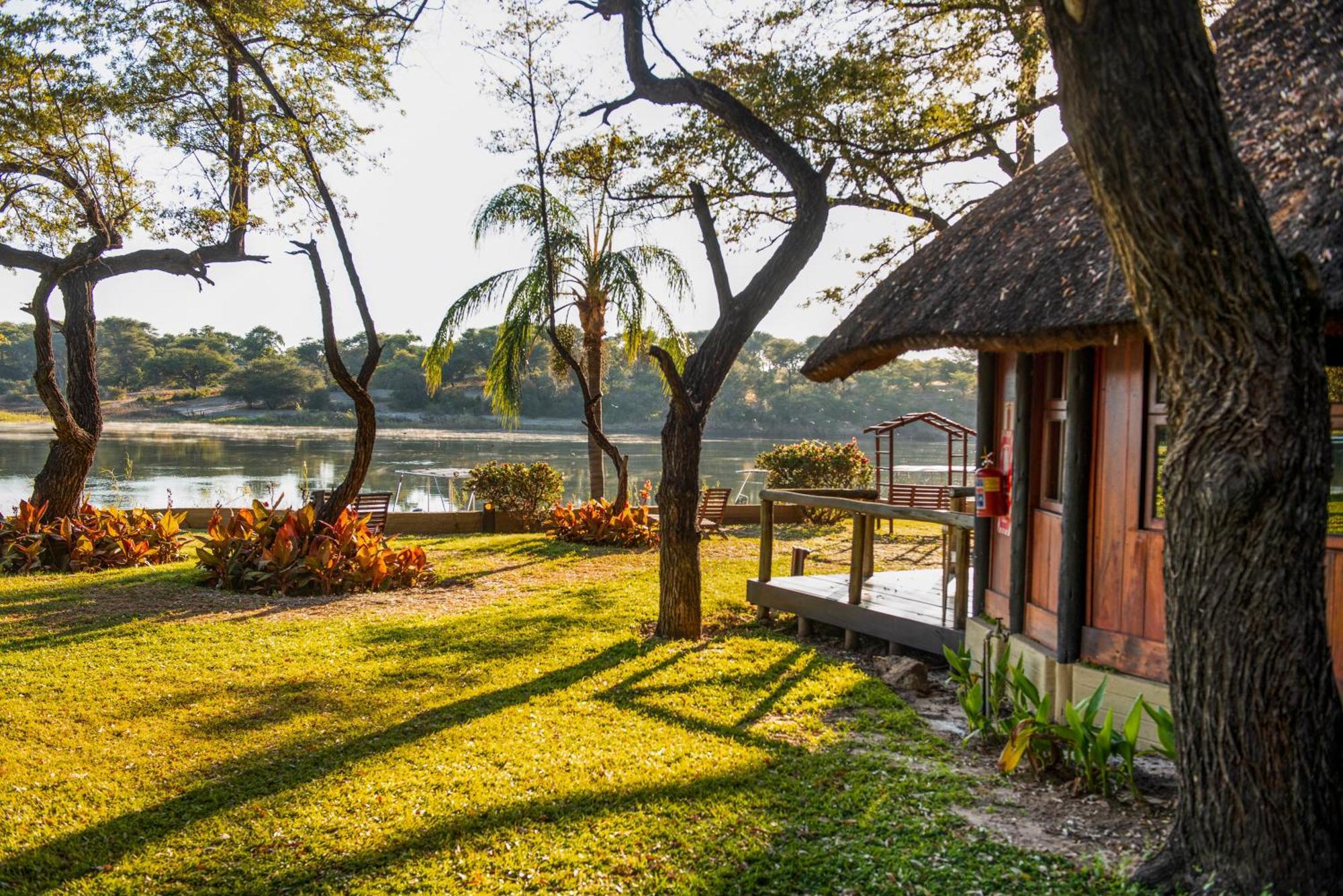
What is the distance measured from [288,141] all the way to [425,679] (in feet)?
23.2

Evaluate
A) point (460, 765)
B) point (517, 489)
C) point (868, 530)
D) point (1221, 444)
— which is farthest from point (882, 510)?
point (517, 489)

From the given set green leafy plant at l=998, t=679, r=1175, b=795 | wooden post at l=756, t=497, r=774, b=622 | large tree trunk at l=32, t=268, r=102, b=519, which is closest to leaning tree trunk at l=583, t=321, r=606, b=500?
large tree trunk at l=32, t=268, r=102, b=519

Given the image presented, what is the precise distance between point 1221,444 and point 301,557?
27.9 feet

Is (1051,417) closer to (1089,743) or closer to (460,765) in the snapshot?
(1089,743)

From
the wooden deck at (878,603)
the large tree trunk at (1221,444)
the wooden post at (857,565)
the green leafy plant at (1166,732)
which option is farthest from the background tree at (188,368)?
the large tree trunk at (1221,444)

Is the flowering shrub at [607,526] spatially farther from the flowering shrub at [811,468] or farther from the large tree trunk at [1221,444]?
the large tree trunk at [1221,444]

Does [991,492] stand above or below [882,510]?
above

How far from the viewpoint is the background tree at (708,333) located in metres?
7.11

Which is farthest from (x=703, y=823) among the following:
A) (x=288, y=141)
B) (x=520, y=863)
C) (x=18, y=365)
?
(x=18, y=365)

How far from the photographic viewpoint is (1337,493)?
164 inches

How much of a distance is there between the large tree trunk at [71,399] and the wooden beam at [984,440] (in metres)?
9.50

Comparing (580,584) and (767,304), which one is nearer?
(767,304)

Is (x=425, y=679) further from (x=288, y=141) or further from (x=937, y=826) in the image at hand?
Answer: (x=288, y=141)

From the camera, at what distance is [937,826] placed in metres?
3.83
